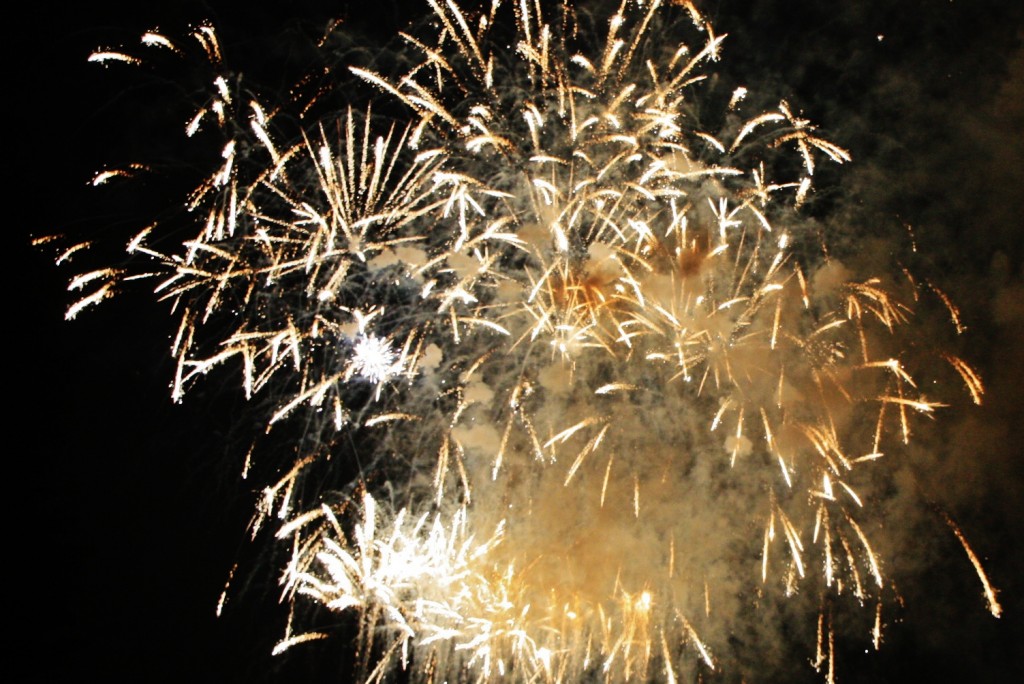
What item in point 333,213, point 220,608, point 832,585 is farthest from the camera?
point 220,608

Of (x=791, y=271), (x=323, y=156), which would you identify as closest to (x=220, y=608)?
(x=323, y=156)

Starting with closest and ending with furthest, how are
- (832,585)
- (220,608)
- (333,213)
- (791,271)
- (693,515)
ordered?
1. (333,213)
2. (791,271)
3. (693,515)
4. (832,585)
5. (220,608)

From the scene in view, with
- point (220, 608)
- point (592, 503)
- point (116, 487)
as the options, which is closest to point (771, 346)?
point (592, 503)

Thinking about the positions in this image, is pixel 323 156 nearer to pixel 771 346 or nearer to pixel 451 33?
pixel 451 33

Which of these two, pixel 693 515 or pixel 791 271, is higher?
pixel 791 271

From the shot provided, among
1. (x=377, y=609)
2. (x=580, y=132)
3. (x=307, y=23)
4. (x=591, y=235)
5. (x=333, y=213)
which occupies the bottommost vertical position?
(x=377, y=609)

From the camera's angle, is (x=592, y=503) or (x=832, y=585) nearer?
(x=592, y=503)
